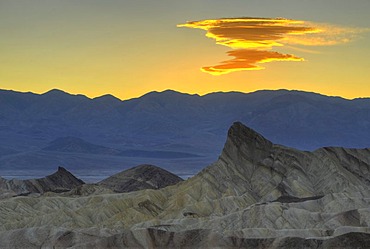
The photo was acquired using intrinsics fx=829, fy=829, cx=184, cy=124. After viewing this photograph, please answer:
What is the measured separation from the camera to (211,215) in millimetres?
167625

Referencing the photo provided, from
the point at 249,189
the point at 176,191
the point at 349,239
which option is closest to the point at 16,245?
the point at 349,239

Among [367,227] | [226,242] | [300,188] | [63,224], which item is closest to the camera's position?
[226,242]

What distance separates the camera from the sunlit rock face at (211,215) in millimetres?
118875

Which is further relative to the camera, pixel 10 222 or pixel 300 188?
pixel 300 188

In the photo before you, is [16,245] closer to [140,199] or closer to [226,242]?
[226,242]

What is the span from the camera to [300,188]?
19138 cm

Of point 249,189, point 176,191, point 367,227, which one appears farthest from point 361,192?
point 367,227

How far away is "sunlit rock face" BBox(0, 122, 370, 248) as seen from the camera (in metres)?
119

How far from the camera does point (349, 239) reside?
109562mm

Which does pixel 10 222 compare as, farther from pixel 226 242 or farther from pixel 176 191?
pixel 226 242

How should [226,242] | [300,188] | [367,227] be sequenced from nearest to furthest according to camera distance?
[226,242]
[367,227]
[300,188]

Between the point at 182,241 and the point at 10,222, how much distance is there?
2200 inches

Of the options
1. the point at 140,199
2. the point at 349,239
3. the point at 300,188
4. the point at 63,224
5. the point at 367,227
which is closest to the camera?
the point at 349,239

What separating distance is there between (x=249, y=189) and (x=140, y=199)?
96.7ft
